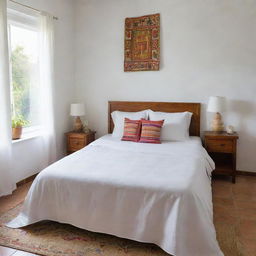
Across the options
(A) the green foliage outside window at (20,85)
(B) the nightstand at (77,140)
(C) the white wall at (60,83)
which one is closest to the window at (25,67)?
(A) the green foliage outside window at (20,85)

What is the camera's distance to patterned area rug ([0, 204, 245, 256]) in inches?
80.7

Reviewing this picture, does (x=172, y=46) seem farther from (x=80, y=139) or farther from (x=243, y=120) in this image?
(x=80, y=139)

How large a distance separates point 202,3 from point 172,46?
0.72m

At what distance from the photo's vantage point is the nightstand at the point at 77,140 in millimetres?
4035

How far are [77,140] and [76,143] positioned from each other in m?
0.05

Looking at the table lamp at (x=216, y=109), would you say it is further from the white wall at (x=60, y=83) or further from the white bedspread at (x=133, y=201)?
the white wall at (x=60, y=83)

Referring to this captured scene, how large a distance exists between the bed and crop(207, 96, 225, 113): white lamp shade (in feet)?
3.71

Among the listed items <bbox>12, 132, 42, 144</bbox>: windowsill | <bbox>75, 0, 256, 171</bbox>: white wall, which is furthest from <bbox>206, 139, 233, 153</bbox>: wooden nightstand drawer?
<bbox>12, 132, 42, 144</bbox>: windowsill

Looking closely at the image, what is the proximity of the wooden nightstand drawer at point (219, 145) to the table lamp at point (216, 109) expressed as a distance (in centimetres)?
25

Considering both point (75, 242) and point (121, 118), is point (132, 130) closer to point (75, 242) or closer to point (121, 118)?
point (121, 118)

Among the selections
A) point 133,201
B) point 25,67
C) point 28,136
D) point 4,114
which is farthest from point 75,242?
point 25,67

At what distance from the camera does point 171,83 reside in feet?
13.1

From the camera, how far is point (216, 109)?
3.57 metres

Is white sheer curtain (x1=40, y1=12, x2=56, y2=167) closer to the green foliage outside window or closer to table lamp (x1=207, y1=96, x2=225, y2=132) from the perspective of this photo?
the green foliage outside window
